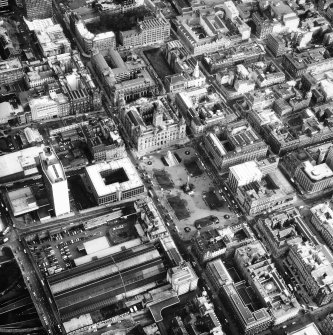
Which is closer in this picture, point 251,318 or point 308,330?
point 251,318

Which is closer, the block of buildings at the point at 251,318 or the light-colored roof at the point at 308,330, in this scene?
the light-colored roof at the point at 308,330

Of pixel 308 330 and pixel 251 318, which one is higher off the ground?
pixel 251 318

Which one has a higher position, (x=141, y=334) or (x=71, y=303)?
(x=71, y=303)

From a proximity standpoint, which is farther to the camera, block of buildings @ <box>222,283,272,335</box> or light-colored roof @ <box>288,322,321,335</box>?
block of buildings @ <box>222,283,272,335</box>

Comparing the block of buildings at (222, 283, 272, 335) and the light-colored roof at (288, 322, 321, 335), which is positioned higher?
the block of buildings at (222, 283, 272, 335)

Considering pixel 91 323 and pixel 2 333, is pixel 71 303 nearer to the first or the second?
pixel 91 323

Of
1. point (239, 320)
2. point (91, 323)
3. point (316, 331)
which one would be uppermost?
point (91, 323)

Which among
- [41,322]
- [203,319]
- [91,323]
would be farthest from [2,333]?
[203,319]

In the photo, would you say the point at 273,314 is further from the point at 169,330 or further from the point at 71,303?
the point at 71,303

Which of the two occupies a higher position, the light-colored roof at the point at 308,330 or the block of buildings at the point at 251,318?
the block of buildings at the point at 251,318

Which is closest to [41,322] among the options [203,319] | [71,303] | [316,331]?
[71,303]
